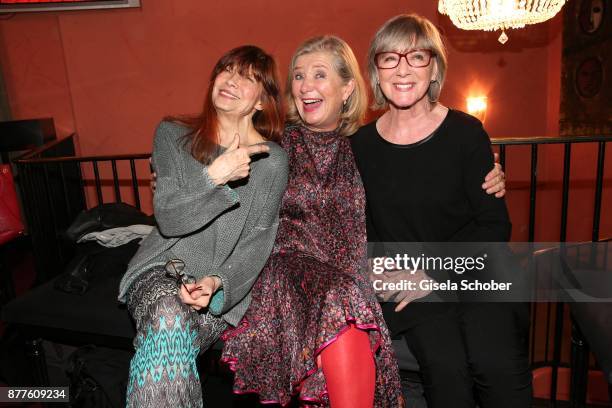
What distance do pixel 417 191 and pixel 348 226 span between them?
0.99 feet

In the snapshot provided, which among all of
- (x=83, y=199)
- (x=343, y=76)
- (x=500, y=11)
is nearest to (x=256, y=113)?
(x=343, y=76)

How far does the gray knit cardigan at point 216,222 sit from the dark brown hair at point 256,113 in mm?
57

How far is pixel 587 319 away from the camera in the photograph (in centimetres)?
163

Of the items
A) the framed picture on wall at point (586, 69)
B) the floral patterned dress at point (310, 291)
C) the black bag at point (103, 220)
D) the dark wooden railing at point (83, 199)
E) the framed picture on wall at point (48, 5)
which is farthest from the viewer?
the framed picture on wall at point (48, 5)

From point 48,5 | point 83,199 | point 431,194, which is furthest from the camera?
point 48,5

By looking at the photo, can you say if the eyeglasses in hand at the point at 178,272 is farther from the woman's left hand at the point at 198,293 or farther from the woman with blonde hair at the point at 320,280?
the woman with blonde hair at the point at 320,280

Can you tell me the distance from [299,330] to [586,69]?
15.2 ft

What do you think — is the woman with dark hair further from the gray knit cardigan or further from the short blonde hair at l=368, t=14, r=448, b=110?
the short blonde hair at l=368, t=14, r=448, b=110

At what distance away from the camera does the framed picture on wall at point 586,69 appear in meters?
4.30

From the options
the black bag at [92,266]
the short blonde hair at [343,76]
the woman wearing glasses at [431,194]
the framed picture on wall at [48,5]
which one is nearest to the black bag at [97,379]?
the black bag at [92,266]

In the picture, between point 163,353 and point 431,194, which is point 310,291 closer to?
point 163,353

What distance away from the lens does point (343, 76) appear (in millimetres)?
1917

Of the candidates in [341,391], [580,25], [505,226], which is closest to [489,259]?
[505,226]

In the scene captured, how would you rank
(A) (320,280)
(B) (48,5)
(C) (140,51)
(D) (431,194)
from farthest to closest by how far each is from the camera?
1. (C) (140,51)
2. (B) (48,5)
3. (D) (431,194)
4. (A) (320,280)
